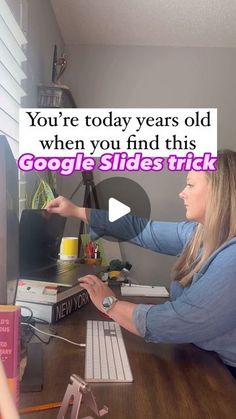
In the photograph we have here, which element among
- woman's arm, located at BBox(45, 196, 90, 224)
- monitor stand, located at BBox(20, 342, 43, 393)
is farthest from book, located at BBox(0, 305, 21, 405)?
woman's arm, located at BBox(45, 196, 90, 224)

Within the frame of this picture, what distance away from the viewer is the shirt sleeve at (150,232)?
61.7 inches

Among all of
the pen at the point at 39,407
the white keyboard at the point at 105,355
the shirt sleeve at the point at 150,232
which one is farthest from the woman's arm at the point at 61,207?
the pen at the point at 39,407

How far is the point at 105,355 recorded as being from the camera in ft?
2.86

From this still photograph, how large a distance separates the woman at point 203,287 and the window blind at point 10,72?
37cm

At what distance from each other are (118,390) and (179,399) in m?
0.11

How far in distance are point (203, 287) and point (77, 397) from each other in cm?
43

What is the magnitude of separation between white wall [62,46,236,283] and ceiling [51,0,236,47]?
2.8 inches

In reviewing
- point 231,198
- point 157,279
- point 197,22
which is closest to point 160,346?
point 231,198

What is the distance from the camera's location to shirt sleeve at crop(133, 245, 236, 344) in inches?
35.2

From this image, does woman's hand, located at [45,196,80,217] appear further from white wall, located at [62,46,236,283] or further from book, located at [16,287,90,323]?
white wall, located at [62,46,236,283]

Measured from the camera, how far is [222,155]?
1.19 meters

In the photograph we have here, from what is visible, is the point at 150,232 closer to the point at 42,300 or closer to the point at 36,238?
the point at 36,238

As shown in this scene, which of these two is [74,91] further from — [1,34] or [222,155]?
[222,155]

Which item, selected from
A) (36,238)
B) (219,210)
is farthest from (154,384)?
(36,238)
